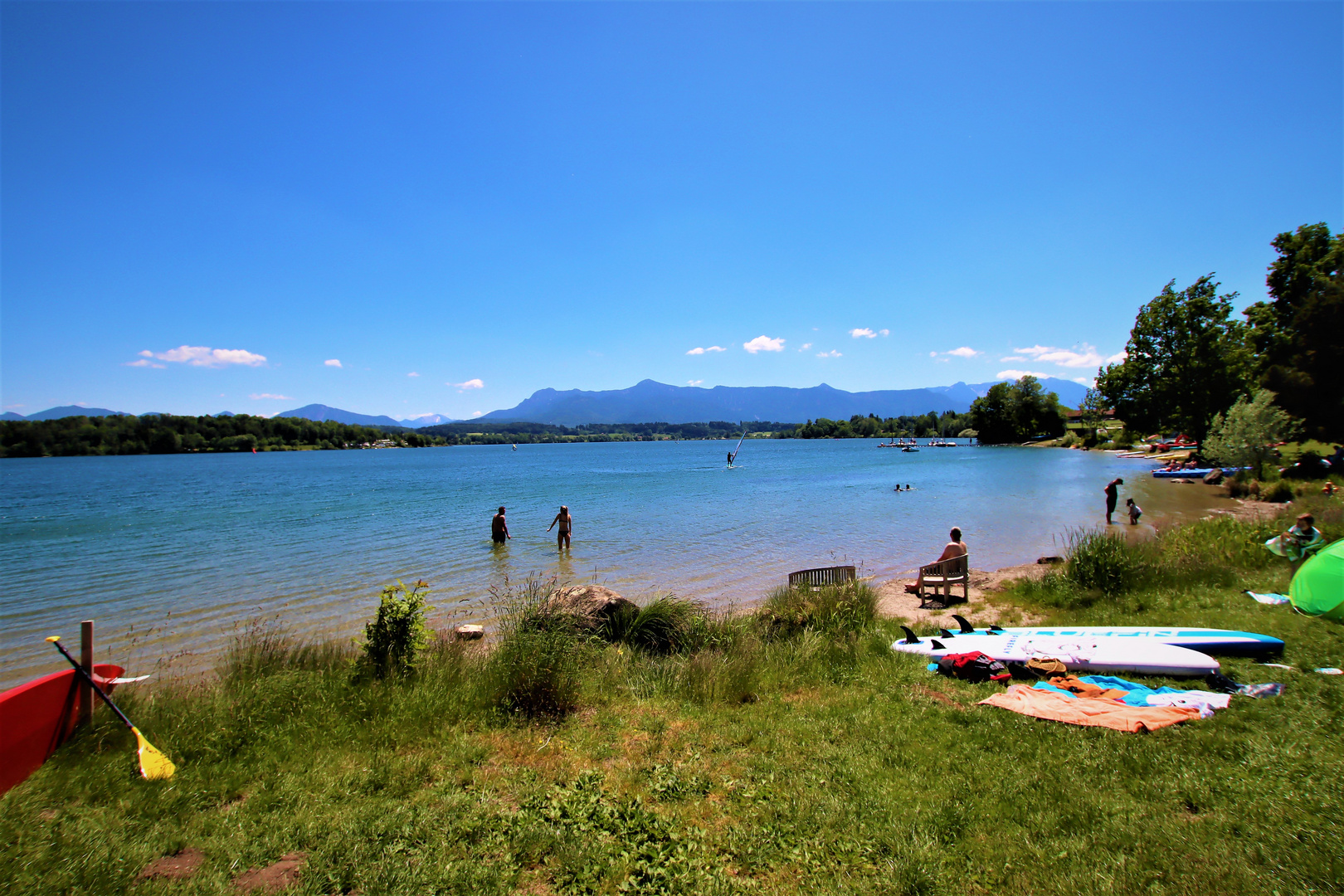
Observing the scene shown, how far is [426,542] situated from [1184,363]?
2493 inches

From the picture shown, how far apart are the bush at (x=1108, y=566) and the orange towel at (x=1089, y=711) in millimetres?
5969

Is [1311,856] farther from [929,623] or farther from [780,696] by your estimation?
[929,623]

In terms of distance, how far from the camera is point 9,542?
24.6 metres

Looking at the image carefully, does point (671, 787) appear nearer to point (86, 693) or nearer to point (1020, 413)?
point (86, 693)

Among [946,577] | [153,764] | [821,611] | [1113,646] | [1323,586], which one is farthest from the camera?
[946,577]

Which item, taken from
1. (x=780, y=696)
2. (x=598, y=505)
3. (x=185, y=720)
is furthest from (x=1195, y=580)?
(x=598, y=505)

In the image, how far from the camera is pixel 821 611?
982cm

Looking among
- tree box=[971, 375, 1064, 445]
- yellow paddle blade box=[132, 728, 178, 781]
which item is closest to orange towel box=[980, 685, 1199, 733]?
yellow paddle blade box=[132, 728, 178, 781]

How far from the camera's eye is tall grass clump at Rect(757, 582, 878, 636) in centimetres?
948

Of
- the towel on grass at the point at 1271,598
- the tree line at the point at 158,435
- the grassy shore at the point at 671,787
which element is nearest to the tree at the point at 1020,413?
the towel on grass at the point at 1271,598

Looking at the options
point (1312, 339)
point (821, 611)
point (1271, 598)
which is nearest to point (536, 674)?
point (821, 611)

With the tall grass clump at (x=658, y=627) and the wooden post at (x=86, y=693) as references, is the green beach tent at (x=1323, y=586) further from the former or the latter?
the wooden post at (x=86, y=693)

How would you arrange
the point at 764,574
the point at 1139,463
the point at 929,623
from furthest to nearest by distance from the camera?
the point at 1139,463 < the point at 764,574 < the point at 929,623

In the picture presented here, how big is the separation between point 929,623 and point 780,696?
5.17 m
